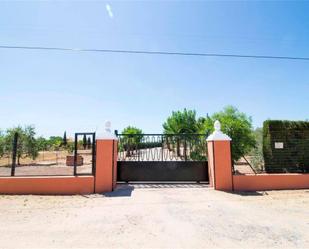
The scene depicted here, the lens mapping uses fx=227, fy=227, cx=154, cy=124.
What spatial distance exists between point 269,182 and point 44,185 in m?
8.03

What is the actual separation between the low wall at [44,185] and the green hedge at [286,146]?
313 inches

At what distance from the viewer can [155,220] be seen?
491 cm

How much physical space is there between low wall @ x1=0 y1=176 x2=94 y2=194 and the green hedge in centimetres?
796

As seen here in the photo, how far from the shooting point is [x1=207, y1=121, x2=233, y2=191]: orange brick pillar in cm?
824

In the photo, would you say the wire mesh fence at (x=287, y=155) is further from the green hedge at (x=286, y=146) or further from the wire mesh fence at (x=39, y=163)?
the wire mesh fence at (x=39, y=163)

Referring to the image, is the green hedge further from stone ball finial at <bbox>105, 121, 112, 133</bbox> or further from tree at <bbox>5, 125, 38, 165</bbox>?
tree at <bbox>5, 125, 38, 165</bbox>

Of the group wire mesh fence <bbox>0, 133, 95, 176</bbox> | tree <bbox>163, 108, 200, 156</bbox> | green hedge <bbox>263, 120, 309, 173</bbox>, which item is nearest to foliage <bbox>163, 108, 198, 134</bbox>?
tree <bbox>163, 108, 200, 156</bbox>

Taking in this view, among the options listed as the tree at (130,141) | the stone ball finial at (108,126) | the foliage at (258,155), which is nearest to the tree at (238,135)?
the foliage at (258,155)

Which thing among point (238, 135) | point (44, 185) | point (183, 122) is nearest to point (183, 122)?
point (183, 122)

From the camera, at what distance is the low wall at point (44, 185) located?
300 inches

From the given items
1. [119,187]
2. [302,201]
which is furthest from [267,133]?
[119,187]

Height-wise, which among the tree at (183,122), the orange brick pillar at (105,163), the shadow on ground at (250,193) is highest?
the tree at (183,122)

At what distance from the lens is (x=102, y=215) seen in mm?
5273

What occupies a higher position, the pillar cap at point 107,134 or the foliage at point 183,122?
the foliage at point 183,122
